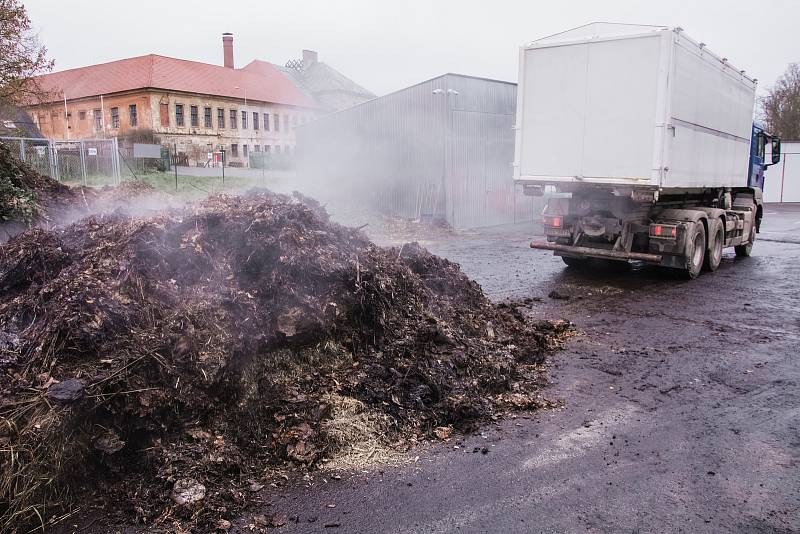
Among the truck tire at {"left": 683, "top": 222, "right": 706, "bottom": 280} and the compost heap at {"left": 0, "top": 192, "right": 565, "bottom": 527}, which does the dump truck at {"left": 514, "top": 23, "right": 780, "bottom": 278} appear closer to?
the truck tire at {"left": 683, "top": 222, "right": 706, "bottom": 280}

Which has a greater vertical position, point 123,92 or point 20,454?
point 123,92

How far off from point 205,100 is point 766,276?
48.9 metres

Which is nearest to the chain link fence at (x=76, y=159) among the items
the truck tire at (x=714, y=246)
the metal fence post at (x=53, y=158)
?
the metal fence post at (x=53, y=158)

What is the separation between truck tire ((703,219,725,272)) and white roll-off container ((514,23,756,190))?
2.81 feet

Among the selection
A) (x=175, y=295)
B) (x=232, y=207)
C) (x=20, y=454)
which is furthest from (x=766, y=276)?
(x=20, y=454)

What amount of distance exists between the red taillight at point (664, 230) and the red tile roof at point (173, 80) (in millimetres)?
44363

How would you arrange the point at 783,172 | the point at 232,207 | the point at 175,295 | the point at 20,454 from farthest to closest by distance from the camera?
1. the point at 783,172
2. the point at 232,207
3. the point at 175,295
4. the point at 20,454

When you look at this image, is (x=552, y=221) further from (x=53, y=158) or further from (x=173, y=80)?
(x=173, y=80)

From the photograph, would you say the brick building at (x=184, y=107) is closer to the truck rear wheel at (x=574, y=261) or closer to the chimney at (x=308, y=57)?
the chimney at (x=308, y=57)

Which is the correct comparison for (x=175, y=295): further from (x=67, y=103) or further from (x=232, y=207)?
(x=67, y=103)

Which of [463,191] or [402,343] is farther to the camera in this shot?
[463,191]

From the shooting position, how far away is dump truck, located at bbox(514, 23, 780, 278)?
8.61 meters

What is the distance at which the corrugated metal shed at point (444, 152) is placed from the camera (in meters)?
18.4

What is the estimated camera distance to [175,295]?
4328 millimetres
